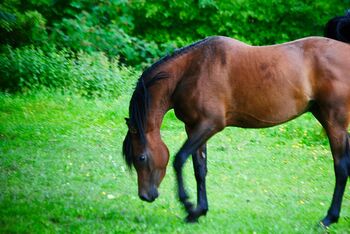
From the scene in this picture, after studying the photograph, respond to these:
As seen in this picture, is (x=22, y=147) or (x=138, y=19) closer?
(x=22, y=147)

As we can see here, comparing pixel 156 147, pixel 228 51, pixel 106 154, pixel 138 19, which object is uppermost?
pixel 228 51

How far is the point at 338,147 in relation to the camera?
639cm

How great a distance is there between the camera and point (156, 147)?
20.3ft

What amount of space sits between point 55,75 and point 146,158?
325 inches

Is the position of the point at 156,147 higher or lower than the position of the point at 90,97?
higher

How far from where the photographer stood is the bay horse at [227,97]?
20.0 feet

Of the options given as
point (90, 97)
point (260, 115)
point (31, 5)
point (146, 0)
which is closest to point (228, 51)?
point (260, 115)

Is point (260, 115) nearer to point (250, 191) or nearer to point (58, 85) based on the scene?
point (250, 191)

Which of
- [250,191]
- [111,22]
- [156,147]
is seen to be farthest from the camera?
[111,22]

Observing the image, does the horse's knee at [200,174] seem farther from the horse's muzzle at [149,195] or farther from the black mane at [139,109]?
the black mane at [139,109]

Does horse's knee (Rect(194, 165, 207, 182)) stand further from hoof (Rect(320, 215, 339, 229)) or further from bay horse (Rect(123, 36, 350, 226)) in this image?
hoof (Rect(320, 215, 339, 229))

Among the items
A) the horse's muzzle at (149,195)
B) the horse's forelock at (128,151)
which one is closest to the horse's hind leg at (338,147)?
the horse's muzzle at (149,195)

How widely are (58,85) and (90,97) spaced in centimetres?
85

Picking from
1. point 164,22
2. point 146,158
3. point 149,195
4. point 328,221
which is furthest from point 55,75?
point 328,221
